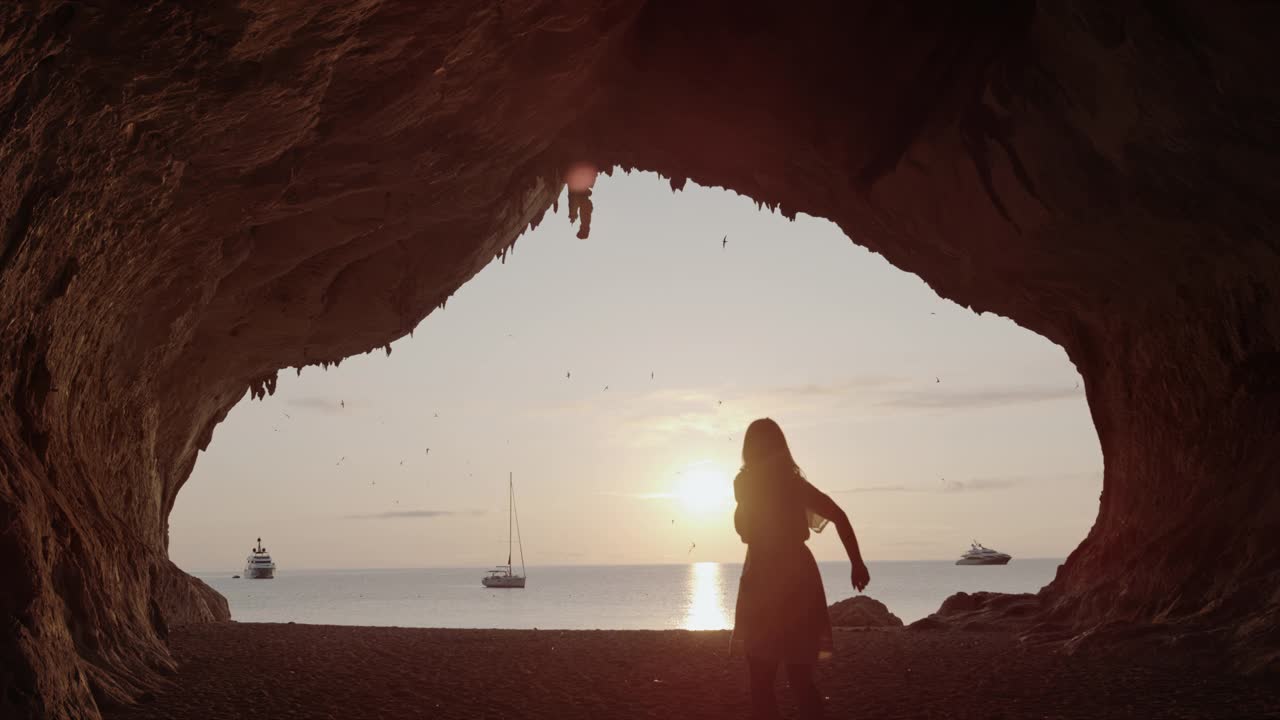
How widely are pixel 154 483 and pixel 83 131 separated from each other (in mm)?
11398

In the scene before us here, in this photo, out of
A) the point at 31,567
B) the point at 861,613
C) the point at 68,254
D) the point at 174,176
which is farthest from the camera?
the point at 861,613

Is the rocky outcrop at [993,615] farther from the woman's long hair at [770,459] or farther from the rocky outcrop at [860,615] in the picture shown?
the woman's long hair at [770,459]

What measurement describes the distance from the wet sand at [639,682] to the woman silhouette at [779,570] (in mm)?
1465

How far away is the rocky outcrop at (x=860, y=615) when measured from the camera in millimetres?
20203

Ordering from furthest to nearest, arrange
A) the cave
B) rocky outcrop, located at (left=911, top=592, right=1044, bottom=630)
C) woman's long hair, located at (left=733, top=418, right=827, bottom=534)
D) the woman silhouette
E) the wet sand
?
rocky outcrop, located at (left=911, top=592, right=1044, bottom=630) < the wet sand < the cave < woman's long hair, located at (left=733, top=418, right=827, bottom=534) < the woman silhouette

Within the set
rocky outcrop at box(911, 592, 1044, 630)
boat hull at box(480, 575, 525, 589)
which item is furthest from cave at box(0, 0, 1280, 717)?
boat hull at box(480, 575, 525, 589)

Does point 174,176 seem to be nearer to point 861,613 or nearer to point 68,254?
point 68,254

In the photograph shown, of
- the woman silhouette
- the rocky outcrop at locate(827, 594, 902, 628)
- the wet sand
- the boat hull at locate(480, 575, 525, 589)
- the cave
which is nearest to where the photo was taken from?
the woman silhouette

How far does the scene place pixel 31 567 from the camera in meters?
6.78

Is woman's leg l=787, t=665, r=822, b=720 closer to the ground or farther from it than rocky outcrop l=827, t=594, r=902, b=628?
farther from it

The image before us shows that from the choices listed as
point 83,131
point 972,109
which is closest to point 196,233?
point 83,131

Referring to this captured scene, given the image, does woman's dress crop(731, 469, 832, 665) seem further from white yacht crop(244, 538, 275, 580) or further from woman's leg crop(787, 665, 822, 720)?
white yacht crop(244, 538, 275, 580)

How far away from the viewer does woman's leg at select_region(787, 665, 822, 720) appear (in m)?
5.79

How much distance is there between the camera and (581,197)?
18.4 m
